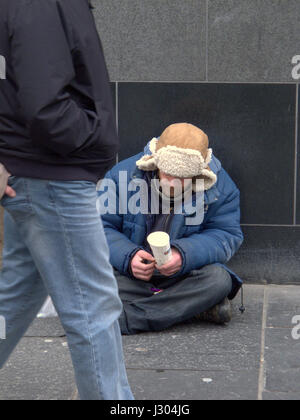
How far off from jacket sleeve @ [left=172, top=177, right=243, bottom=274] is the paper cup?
161 millimetres

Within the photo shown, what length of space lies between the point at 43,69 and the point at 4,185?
421mm

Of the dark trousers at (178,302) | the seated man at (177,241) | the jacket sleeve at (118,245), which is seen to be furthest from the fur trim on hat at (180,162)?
the dark trousers at (178,302)

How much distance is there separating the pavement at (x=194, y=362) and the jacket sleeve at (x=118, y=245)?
41 centimetres

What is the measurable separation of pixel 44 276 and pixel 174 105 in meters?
2.58

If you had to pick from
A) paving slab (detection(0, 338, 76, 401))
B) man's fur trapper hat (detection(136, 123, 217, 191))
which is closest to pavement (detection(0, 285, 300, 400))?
paving slab (detection(0, 338, 76, 401))

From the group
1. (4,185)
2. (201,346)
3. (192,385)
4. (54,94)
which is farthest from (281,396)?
(54,94)

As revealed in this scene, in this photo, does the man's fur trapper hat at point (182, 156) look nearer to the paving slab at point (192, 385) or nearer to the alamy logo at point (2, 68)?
the paving slab at point (192, 385)

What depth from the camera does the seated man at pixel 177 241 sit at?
4.18 meters

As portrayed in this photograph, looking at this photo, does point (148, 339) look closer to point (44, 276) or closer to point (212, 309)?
point (212, 309)

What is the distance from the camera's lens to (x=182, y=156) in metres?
4.14

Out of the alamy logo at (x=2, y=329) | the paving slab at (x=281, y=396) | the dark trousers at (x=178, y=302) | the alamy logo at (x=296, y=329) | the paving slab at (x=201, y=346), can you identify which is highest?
the alamy logo at (x=2, y=329)

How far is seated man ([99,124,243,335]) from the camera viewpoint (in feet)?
13.7

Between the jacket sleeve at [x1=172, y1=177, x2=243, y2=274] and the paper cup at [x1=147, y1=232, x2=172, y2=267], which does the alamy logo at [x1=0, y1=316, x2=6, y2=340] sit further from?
the jacket sleeve at [x1=172, y1=177, x2=243, y2=274]

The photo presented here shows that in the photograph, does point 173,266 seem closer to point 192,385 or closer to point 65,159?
point 192,385
